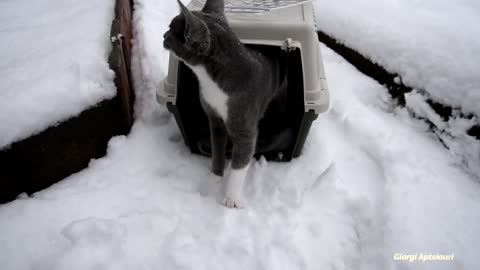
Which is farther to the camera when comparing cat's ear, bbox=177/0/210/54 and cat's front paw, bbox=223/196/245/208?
cat's front paw, bbox=223/196/245/208

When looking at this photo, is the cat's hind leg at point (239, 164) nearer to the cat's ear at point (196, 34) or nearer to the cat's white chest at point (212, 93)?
the cat's white chest at point (212, 93)

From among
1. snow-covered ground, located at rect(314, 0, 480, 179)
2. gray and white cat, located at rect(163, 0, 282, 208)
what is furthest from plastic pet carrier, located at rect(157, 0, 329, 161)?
snow-covered ground, located at rect(314, 0, 480, 179)

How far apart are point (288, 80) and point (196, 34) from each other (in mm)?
688

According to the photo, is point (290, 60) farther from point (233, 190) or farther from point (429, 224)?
point (429, 224)

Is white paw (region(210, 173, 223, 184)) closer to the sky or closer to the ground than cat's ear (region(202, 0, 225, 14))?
closer to the ground

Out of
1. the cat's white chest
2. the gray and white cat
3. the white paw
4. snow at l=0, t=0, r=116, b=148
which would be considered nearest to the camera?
the gray and white cat

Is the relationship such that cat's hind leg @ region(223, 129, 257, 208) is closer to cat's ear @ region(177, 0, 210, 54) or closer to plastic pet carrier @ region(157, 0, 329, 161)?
plastic pet carrier @ region(157, 0, 329, 161)

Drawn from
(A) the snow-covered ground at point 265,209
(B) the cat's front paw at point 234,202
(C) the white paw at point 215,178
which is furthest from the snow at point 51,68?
(B) the cat's front paw at point 234,202

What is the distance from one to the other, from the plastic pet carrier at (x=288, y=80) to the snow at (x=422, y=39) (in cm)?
83

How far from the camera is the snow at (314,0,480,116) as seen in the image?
1833 millimetres

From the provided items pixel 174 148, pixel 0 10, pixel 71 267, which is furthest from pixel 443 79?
pixel 0 10

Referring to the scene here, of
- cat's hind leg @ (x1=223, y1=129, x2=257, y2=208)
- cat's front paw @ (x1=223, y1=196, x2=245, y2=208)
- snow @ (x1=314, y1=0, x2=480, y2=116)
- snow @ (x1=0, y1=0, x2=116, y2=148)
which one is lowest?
cat's front paw @ (x1=223, y1=196, x2=245, y2=208)

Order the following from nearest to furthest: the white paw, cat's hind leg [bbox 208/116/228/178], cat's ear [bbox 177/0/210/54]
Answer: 1. cat's ear [bbox 177/0/210/54]
2. cat's hind leg [bbox 208/116/228/178]
3. the white paw

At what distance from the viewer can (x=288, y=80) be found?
161 centimetres
